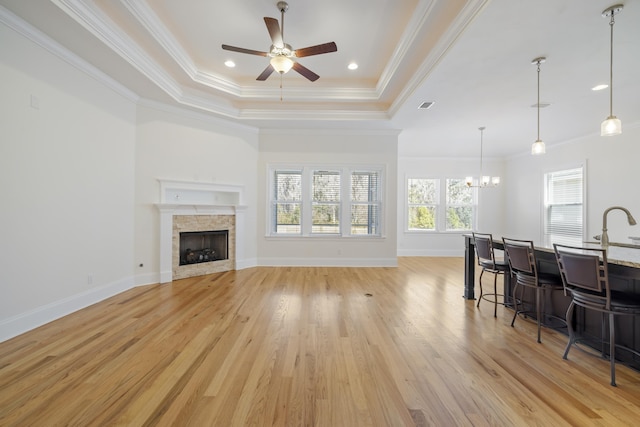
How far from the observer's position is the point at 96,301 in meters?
3.53

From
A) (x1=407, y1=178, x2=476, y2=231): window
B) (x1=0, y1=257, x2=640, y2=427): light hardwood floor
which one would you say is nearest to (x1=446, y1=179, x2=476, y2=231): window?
(x1=407, y1=178, x2=476, y2=231): window

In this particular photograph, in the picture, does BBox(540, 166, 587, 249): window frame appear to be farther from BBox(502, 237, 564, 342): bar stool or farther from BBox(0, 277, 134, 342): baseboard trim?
BBox(0, 277, 134, 342): baseboard trim

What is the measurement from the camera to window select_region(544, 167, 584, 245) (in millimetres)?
6086

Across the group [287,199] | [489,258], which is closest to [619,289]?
[489,258]

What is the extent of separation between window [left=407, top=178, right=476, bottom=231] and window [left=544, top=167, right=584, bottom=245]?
1.75 metres

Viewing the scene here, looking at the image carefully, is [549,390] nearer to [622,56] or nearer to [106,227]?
[622,56]

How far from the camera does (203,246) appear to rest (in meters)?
5.30

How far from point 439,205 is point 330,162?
398cm

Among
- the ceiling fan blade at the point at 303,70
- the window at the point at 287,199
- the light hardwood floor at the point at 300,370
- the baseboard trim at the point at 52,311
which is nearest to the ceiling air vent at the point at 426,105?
the ceiling fan blade at the point at 303,70

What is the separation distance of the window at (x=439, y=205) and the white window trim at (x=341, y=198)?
2.31 m

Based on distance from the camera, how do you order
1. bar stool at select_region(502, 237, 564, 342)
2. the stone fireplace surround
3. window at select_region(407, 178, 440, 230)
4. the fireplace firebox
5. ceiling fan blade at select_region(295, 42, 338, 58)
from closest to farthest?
1. bar stool at select_region(502, 237, 564, 342)
2. ceiling fan blade at select_region(295, 42, 338, 58)
3. the stone fireplace surround
4. the fireplace firebox
5. window at select_region(407, 178, 440, 230)

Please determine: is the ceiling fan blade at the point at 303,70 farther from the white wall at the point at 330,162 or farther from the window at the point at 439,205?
the window at the point at 439,205

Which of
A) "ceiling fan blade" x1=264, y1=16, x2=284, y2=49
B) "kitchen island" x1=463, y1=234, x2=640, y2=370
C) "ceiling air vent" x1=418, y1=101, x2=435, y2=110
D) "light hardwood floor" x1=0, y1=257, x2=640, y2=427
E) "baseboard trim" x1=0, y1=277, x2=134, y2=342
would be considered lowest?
"light hardwood floor" x1=0, y1=257, x2=640, y2=427

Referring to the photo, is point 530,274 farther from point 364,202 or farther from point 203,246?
point 203,246
